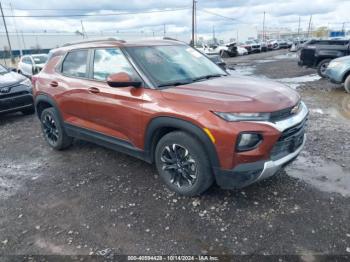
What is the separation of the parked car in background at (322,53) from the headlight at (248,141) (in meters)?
10.8

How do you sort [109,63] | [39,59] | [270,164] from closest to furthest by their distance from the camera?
[270,164], [109,63], [39,59]

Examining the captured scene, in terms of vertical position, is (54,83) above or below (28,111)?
above

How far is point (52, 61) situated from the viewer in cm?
493

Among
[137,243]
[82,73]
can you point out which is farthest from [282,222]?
[82,73]

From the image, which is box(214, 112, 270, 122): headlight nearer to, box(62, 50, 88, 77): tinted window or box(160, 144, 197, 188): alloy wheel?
box(160, 144, 197, 188): alloy wheel

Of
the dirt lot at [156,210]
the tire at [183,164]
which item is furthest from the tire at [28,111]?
the tire at [183,164]

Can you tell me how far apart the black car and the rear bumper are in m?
6.08

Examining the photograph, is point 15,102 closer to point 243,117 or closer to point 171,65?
point 171,65

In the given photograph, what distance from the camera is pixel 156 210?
3.30 meters

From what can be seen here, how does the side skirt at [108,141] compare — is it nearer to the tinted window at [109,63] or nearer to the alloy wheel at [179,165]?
the alloy wheel at [179,165]

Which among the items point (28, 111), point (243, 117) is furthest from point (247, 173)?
point (28, 111)

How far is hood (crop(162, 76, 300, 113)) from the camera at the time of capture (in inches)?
113

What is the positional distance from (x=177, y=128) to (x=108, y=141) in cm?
125

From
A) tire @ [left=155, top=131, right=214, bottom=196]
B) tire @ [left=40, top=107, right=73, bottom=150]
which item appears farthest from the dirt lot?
tire @ [left=40, top=107, right=73, bottom=150]
